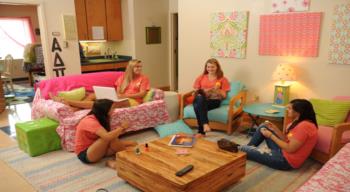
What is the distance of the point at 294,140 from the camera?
8.46 ft

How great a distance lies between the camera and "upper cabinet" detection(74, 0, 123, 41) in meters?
5.86

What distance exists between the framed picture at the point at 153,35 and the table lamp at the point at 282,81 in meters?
3.45

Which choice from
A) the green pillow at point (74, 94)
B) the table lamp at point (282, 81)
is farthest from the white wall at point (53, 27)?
the table lamp at point (282, 81)

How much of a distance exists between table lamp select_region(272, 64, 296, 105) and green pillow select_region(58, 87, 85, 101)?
2.69m

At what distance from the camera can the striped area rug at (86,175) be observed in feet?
8.21

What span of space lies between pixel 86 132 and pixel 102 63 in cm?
363

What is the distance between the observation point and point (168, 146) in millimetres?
2627

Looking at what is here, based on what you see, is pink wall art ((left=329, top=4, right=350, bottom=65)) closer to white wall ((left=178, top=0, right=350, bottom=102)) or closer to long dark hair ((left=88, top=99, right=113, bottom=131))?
white wall ((left=178, top=0, right=350, bottom=102))

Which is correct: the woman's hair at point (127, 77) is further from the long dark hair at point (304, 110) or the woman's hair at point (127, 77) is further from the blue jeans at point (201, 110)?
the long dark hair at point (304, 110)

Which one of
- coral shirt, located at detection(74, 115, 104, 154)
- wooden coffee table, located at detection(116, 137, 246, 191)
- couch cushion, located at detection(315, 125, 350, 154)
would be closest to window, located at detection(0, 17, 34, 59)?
coral shirt, located at detection(74, 115, 104, 154)

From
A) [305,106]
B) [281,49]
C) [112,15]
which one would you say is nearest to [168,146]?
[305,106]

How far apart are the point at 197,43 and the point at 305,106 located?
8.85ft

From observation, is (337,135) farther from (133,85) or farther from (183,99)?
(133,85)

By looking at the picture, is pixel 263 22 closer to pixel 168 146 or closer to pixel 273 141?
pixel 273 141
